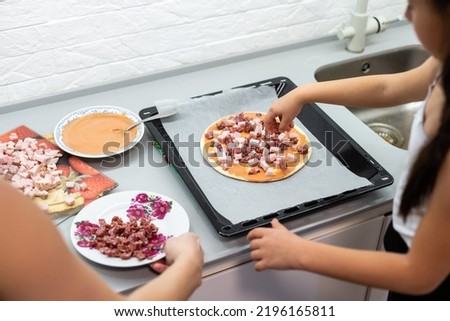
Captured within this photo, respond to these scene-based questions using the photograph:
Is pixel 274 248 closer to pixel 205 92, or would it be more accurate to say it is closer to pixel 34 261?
pixel 34 261

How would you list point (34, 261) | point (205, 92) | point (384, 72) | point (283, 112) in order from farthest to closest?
point (384, 72), point (205, 92), point (283, 112), point (34, 261)

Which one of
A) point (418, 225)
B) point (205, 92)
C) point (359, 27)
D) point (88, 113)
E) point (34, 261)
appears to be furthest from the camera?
point (359, 27)

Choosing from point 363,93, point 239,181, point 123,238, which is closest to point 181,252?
point 123,238

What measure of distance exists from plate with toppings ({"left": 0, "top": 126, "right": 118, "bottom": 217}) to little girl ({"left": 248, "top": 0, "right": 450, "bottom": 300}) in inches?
13.7

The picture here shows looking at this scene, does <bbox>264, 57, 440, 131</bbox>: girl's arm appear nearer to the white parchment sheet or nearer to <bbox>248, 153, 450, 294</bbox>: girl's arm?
the white parchment sheet

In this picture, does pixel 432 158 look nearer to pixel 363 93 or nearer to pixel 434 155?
pixel 434 155

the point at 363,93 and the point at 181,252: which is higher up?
the point at 363,93

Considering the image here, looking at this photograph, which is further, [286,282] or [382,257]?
[286,282]

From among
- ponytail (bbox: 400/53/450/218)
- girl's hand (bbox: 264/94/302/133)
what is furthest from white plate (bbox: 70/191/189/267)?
ponytail (bbox: 400/53/450/218)

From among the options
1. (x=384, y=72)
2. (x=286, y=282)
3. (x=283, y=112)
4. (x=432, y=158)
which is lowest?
(x=286, y=282)

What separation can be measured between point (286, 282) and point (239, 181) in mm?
223

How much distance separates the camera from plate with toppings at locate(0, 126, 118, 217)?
102 centimetres

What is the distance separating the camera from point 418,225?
30.7 inches

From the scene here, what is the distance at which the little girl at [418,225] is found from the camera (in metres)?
0.71
